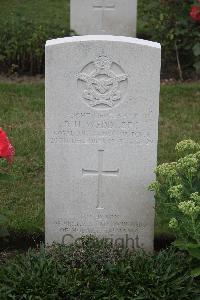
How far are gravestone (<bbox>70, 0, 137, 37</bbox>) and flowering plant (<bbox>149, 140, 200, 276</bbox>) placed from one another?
5.11 meters

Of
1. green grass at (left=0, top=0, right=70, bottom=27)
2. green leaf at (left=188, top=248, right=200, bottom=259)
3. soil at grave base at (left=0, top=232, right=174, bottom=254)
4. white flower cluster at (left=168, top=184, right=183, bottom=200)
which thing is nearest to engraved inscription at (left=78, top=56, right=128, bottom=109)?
white flower cluster at (left=168, top=184, right=183, bottom=200)

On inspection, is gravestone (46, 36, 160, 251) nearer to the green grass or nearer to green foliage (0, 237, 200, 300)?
green foliage (0, 237, 200, 300)

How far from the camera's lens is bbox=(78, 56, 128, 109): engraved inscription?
435cm

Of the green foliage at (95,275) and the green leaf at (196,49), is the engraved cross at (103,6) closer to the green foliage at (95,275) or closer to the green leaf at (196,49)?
the green leaf at (196,49)

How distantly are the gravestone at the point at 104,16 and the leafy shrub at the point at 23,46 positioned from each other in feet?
1.52

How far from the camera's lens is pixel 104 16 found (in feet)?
31.0

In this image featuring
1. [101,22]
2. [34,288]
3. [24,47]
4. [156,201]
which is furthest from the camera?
[101,22]

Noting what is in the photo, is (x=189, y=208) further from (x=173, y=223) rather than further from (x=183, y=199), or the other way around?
(x=183, y=199)

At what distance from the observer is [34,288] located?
414 cm

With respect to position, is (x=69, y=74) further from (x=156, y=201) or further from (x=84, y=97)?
(x=156, y=201)

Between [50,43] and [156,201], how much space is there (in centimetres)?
114

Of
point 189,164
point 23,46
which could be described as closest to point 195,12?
point 23,46

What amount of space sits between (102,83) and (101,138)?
0.33 metres

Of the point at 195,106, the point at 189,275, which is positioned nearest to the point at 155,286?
the point at 189,275
